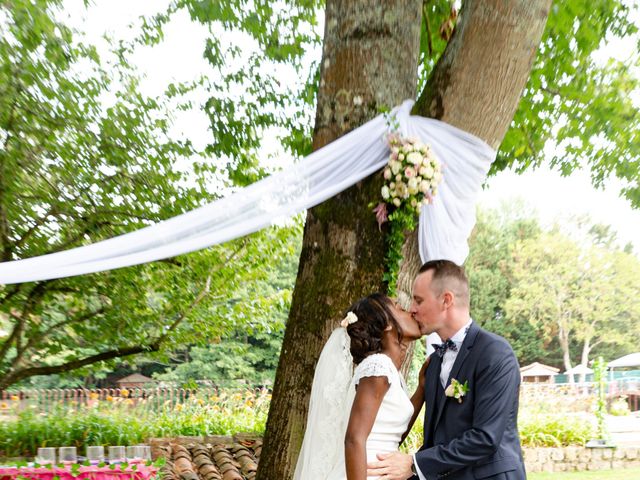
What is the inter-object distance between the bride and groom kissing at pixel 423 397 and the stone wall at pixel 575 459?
997cm

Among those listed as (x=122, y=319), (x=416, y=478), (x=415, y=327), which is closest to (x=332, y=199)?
(x=415, y=327)

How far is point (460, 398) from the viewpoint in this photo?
11.7 feet

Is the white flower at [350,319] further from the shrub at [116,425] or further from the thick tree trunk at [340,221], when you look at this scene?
the shrub at [116,425]

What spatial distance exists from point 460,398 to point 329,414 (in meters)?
0.69

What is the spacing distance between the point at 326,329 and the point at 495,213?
37.8 metres

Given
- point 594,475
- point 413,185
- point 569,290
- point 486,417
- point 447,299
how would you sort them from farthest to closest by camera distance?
point 569,290, point 594,475, point 413,185, point 447,299, point 486,417

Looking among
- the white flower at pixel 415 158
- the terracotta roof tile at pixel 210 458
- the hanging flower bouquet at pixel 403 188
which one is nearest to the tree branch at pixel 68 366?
the terracotta roof tile at pixel 210 458

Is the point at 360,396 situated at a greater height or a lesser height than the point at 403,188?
lesser

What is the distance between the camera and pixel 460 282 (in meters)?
3.75

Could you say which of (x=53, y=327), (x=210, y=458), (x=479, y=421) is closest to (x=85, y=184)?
(x=53, y=327)

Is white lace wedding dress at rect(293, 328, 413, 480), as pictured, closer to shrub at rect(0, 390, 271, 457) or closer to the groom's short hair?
the groom's short hair

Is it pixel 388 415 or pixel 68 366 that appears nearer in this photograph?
pixel 388 415

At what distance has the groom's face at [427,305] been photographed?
3.73 metres

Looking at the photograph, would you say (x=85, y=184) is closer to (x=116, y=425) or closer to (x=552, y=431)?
(x=116, y=425)
